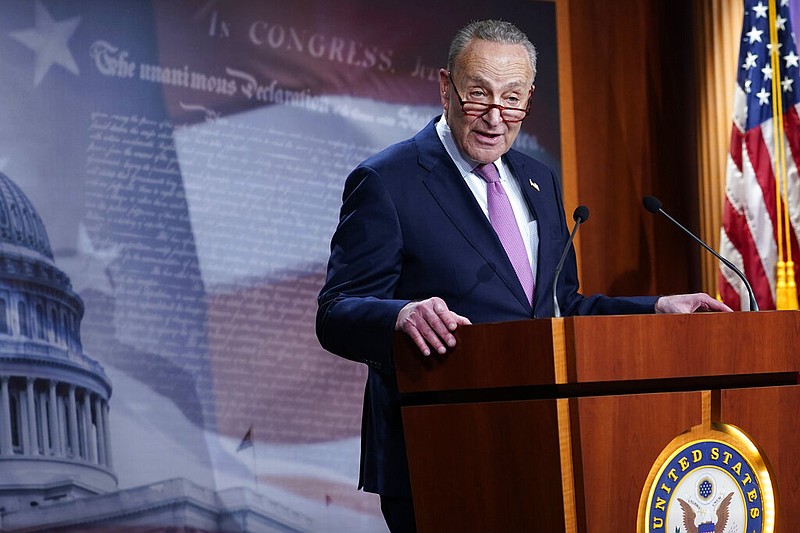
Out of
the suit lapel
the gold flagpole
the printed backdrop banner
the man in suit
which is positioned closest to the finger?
the man in suit

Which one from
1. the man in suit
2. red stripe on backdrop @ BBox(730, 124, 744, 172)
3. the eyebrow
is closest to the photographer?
the man in suit

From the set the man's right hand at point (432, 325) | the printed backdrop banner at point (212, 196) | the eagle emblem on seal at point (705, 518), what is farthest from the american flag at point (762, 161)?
the man's right hand at point (432, 325)

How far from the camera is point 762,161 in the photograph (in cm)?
445

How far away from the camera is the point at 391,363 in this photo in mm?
1704

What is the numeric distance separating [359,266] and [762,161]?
10.1 feet

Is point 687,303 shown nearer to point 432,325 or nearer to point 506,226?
point 506,226

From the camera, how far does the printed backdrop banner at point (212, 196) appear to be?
4148 mm

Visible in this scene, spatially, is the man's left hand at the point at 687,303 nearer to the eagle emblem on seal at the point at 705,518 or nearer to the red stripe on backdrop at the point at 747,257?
the eagle emblem on seal at the point at 705,518

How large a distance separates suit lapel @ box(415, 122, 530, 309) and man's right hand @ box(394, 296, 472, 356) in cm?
34

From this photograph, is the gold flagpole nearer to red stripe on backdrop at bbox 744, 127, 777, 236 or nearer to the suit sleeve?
red stripe on backdrop at bbox 744, 127, 777, 236

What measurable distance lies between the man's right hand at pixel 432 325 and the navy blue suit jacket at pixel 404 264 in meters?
0.22

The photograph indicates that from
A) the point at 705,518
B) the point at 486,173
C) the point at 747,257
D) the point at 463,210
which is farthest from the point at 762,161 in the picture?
the point at 705,518

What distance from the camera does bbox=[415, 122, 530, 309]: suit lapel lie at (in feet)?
6.29

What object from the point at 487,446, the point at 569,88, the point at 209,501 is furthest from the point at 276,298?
the point at 487,446
